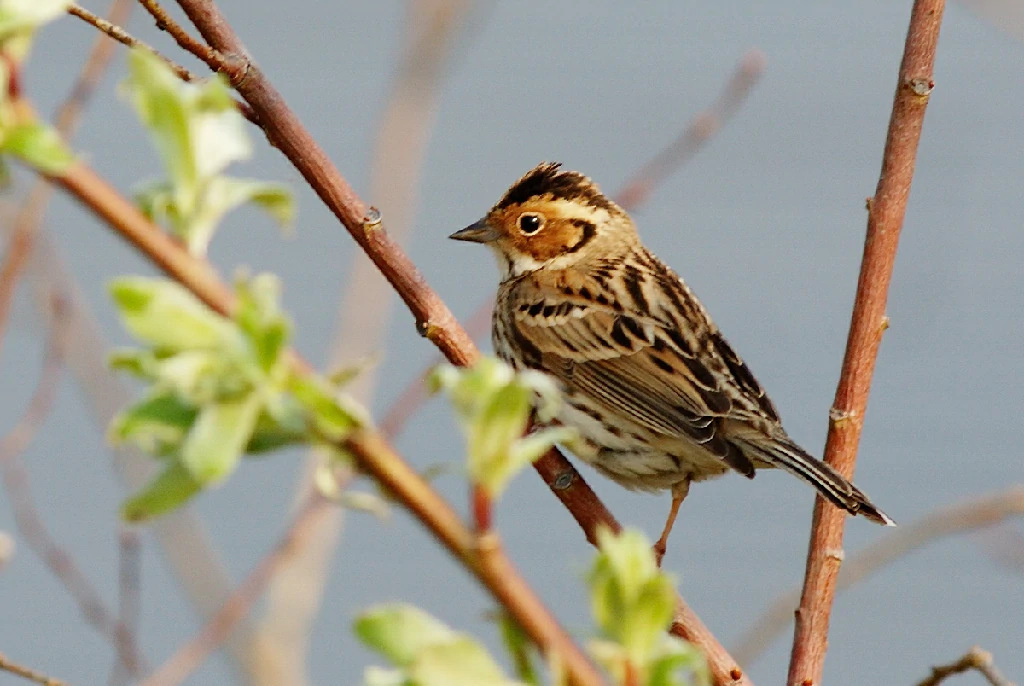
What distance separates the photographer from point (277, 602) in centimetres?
458

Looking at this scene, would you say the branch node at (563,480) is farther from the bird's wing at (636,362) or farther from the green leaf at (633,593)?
the green leaf at (633,593)

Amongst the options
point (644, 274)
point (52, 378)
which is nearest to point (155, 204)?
point (52, 378)

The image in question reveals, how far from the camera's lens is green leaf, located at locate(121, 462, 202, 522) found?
100 cm

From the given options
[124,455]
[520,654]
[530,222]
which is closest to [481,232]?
[530,222]

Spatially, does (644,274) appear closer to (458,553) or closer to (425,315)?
(425,315)

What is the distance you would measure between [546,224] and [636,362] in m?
0.72

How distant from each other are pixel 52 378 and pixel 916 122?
2.60 m

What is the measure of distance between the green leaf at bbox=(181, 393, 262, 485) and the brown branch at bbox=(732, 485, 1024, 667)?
2.67 meters

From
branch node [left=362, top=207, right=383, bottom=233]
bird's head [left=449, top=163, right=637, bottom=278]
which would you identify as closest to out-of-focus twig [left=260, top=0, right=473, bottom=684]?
bird's head [left=449, top=163, right=637, bottom=278]

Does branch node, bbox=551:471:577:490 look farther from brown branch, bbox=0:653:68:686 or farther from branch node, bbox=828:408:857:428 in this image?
brown branch, bbox=0:653:68:686

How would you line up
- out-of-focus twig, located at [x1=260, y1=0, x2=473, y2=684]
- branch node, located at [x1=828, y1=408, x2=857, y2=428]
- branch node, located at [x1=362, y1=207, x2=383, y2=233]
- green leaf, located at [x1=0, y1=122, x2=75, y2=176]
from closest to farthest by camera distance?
green leaf, located at [x1=0, y1=122, x2=75, y2=176]
branch node, located at [x1=362, y1=207, x2=383, y2=233]
branch node, located at [x1=828, y1=408, x2=857, y2=428]
out-of-focus twig, located at [x1=260, y1=0, x2=473, y2=684]

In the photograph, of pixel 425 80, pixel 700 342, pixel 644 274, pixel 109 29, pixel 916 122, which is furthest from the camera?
pixel 425 80

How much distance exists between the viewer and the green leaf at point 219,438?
938 millimetres

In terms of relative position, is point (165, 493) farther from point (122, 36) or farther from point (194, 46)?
point (194, 46)
